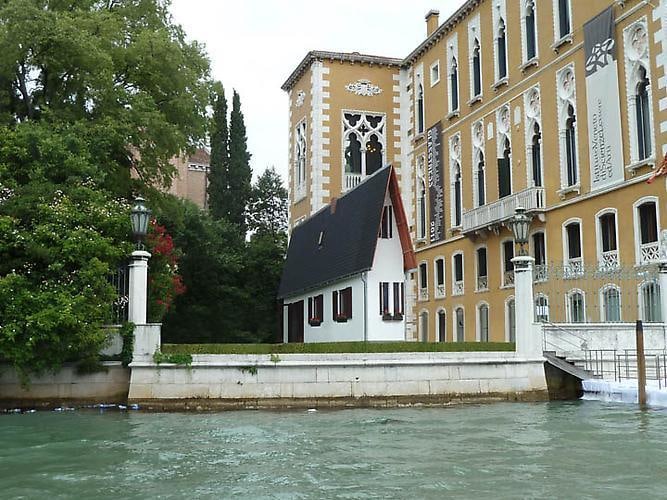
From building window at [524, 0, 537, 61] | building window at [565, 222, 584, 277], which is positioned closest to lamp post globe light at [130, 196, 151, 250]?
building window at [565, 222, 584, 277]

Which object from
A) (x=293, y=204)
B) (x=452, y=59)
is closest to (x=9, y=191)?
(x=452, y=59)

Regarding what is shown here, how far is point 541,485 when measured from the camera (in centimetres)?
843

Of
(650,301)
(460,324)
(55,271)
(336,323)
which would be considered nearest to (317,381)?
(55,271)

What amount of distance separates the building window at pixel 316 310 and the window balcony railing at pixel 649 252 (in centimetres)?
1139

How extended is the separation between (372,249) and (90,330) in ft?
34.4

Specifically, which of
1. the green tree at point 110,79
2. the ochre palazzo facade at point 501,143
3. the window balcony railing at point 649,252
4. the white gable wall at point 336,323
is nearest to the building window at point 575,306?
the ochre palazzo facade at point 501,143

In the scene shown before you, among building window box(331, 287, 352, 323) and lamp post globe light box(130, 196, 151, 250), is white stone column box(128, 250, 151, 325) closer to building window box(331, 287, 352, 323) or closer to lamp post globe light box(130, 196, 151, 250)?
lamp post globe light box(130, 196, 151, 250)

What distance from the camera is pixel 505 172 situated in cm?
3238

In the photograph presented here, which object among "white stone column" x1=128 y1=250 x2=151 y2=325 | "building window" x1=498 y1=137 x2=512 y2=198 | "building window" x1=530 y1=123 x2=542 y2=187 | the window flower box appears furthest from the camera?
"building window" x1=498 y1=137 x2=512 y2=198

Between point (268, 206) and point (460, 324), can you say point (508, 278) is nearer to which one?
point (460, 324)

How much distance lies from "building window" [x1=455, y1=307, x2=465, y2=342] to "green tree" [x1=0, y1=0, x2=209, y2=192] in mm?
15522

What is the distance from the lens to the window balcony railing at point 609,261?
24750 mm

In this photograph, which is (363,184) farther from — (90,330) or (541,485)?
(541,485)

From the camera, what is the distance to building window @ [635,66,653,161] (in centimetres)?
2411
